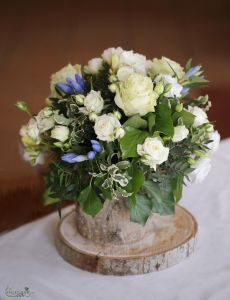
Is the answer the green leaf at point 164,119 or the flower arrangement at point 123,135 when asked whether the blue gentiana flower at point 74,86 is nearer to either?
the flower arrangement at point 123,135

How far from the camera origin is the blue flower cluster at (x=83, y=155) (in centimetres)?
108

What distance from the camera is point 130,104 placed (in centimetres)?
109

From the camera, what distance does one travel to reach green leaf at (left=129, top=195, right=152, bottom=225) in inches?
45.9

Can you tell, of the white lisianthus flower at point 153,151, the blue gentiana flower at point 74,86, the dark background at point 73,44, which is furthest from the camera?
the dark background at point 73,44

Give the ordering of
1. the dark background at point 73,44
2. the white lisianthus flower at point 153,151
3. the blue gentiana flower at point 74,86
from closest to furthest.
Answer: the white lisianthus flower at point 153,151
the blue gentiana flower at point 74,86
the dark background at point 73,44

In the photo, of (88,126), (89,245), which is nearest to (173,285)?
(89,245)

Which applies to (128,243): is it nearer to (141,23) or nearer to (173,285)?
(173,285)

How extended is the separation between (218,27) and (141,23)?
863 millimetres

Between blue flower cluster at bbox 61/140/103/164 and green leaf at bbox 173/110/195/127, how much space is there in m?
0.19

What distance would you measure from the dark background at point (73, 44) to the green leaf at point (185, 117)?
0.79m

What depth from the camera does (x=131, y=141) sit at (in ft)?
3.57

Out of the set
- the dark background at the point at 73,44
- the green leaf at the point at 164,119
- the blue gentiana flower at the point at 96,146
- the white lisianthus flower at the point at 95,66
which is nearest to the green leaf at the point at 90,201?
the blue gentiana flower at the point at 96,146

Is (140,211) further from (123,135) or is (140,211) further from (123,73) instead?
(123,73)

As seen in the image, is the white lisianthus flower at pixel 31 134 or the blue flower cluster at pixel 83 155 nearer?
the blue flower cluster at pixel 83 155
